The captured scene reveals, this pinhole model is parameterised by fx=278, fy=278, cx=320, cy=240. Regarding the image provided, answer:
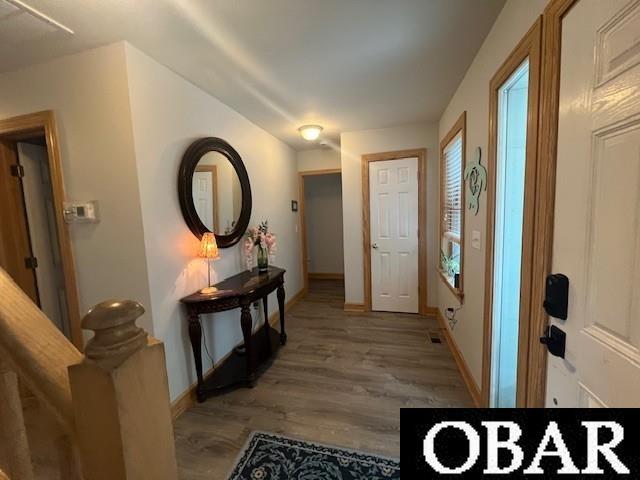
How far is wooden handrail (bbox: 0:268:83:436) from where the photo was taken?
47 cm

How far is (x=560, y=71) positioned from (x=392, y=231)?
273 centimetres

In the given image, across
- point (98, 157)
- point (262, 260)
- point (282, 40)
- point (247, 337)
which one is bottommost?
point (247, 337)

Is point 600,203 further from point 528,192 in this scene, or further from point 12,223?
point 12,223

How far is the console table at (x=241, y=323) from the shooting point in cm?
204

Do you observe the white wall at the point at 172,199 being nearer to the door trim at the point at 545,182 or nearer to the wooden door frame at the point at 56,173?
the wooden door frame at the point at 56,173

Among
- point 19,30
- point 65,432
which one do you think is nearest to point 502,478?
point 65,432

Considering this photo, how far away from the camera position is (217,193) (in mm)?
2477

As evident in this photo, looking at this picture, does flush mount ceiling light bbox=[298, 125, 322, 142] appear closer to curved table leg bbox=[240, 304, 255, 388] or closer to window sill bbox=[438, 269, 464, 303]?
curved table leg bbox=[240, 304, 255, 388]

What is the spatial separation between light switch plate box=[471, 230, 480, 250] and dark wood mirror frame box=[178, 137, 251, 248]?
6.78 ft

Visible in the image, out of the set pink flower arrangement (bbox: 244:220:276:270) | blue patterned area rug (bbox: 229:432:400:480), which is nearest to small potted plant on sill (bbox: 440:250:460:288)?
blue patterned area rug (bbox: 229:432:400:480)

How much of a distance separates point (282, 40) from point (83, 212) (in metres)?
1.69

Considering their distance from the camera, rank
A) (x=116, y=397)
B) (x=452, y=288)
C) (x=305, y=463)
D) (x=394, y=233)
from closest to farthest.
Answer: (x=116, y=397)
(x=305, y=463)
(x=452, y=288)
(x=394, y=233)

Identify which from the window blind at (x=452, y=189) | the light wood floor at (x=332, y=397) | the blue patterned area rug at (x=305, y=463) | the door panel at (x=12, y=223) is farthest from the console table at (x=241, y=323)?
the window blind at (x=452, y=189)

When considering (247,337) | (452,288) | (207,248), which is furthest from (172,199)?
(452,288)
